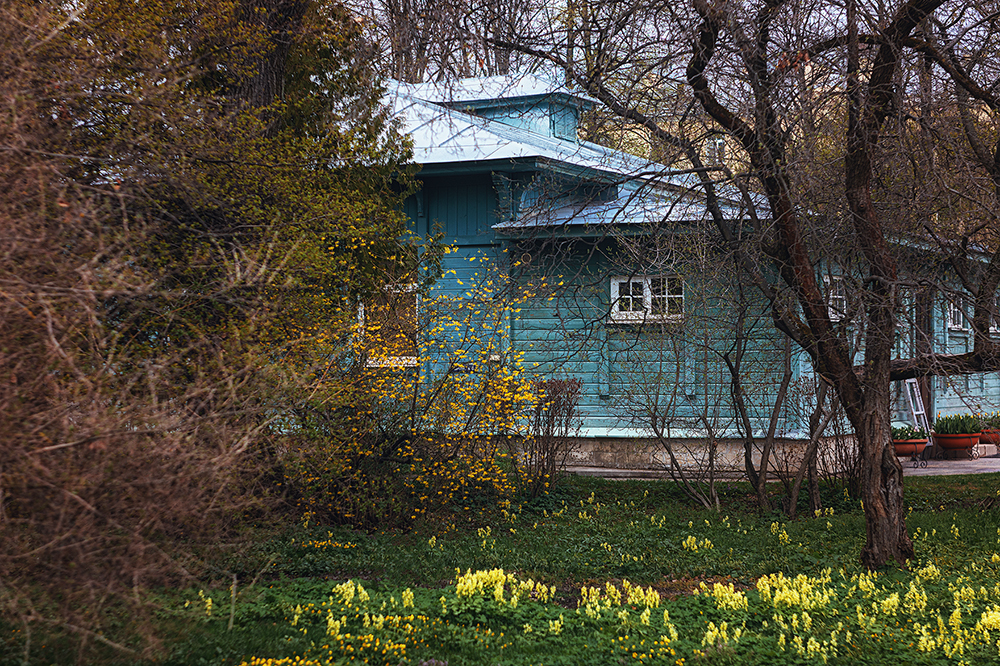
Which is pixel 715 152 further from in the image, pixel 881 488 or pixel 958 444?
pixel 958 444

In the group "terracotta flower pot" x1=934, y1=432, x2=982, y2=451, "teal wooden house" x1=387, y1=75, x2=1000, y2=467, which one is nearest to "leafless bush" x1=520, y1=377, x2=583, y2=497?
"teal wooden house" x1=387, y1=75, x2=1000, y2=467

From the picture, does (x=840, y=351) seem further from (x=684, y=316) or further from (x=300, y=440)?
(x=300, y=440)

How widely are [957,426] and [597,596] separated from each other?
13450 mm

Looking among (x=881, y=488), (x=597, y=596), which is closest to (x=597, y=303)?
(x=881, y=488)

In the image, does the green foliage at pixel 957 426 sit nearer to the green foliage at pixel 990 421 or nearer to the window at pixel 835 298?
the green foliage at pixel 990 421

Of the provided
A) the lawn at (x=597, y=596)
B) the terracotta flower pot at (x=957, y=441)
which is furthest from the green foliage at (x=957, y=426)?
the lawn at (x=597, y=596)

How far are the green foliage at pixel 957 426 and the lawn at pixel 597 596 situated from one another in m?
7.35

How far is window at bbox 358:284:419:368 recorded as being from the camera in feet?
28.1

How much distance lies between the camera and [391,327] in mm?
8867

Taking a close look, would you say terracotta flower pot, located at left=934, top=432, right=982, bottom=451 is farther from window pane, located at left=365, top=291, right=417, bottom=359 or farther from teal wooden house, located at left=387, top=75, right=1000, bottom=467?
window pane, located at left=365, top=291, right=417, bottom=359

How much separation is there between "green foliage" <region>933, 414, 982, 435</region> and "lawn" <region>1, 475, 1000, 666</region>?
7346mm

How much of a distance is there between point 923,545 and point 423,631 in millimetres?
5176

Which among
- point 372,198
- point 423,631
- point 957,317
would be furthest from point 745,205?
point 957,317

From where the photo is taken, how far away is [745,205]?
7508 mm
